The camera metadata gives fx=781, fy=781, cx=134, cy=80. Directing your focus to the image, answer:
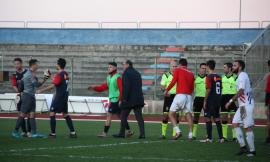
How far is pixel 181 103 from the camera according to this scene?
20.1 metres

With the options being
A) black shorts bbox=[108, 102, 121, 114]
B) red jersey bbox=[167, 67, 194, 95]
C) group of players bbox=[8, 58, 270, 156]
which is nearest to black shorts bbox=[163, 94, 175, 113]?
group of players bbox=[8, 58, 270, 156]

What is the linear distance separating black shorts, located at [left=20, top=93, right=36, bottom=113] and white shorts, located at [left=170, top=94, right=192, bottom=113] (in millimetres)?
3707

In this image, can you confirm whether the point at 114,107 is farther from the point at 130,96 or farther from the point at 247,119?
the point at 247,119

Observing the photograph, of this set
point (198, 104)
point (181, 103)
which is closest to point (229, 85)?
point (198, 104)

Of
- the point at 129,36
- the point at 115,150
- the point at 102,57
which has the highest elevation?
the point at 129,36

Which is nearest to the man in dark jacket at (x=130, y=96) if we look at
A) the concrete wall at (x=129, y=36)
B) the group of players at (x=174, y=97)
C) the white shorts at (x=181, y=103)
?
the group of players at (x=174, y=97)

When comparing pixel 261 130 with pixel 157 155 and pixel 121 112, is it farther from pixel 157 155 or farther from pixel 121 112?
pixel 157 155

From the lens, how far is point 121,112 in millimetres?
21547

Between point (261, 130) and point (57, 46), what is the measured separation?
71.1 feet

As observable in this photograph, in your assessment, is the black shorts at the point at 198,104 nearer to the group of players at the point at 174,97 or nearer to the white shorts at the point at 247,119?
the group of players at the point at 174,97

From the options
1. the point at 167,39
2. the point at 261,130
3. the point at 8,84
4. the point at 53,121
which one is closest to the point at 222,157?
the point at 53,121

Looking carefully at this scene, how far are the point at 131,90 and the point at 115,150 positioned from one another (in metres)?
4.96

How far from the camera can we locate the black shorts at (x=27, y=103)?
20.5 m

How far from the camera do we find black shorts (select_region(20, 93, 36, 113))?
2053 cm
